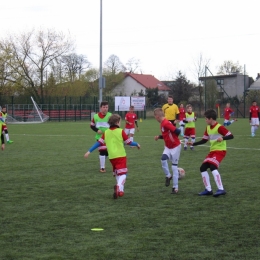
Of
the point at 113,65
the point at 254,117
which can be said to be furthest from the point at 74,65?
the point at 254,117

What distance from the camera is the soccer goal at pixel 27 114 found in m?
54.4

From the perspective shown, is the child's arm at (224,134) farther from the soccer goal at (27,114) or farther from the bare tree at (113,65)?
the bare tree at (113,65)

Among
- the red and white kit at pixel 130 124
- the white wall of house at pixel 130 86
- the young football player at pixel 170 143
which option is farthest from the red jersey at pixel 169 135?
the white wall of house at pixel 130 86

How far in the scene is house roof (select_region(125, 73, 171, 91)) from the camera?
343ft

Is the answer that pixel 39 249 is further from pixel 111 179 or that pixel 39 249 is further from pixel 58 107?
pixel 58 107

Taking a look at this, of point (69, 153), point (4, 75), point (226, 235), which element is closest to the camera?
point (226, 235)

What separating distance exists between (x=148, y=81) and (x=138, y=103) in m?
48.1

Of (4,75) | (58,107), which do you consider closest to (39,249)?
(58,107)

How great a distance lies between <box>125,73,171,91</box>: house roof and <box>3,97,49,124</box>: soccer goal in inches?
1909

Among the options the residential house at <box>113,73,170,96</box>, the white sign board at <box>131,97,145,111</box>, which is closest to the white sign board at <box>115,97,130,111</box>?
the white sign board at <box>131,97,145,111</box>

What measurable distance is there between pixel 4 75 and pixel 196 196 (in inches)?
2257

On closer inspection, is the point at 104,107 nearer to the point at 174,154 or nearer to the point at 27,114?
the point at 174,154

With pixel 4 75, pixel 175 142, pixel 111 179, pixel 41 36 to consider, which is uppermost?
pixel 41 36

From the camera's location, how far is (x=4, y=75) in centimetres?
6425
